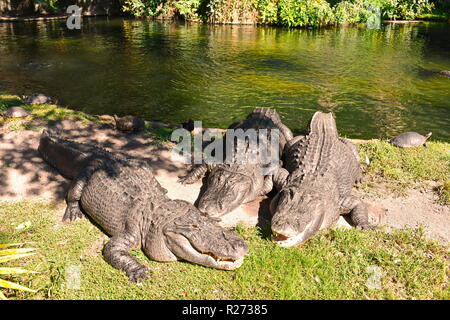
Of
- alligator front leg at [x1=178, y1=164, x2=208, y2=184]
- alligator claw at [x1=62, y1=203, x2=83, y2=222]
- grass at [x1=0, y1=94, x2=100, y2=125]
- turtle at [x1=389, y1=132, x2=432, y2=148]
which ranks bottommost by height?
alligator claw at [x1=62, y1=203, x2=83, y2=222]

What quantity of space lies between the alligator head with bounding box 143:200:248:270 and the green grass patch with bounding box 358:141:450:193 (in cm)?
330

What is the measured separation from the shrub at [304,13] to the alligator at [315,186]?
65.8 feet

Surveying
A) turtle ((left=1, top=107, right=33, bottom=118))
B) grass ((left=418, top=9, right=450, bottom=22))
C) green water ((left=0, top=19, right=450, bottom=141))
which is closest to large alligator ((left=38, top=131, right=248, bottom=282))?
turtle ((left=1, top=107, right=33, bottom=118))

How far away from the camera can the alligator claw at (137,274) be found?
13.8 ft

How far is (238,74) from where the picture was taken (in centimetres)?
1480

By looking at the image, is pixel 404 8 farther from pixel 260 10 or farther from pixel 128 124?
pixel 128 124

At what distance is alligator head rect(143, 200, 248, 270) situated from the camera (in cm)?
410

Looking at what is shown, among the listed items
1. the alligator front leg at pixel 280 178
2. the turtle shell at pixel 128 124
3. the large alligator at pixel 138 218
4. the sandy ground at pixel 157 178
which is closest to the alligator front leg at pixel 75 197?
the large alligator at pixel 138 218

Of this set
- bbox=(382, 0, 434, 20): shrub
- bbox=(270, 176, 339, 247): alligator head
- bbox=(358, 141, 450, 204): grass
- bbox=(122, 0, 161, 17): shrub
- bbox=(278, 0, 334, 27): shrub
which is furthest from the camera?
bbox=(122, 0, 161, 17): shrub

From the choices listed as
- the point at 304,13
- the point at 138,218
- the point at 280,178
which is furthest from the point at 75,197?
the point at 304,13

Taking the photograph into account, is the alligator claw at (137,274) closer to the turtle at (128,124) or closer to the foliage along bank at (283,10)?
the turtle at (128,124)

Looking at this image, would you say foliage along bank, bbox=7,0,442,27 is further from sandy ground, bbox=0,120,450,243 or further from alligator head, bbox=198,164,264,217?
alligator head, bbox=198,164,264,217

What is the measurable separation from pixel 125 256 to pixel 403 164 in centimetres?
543
